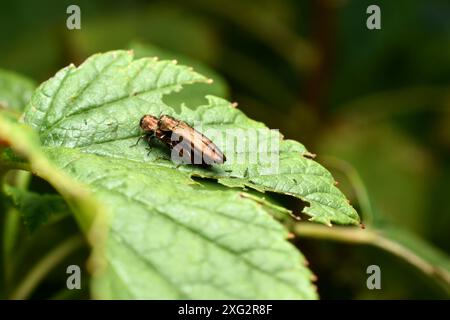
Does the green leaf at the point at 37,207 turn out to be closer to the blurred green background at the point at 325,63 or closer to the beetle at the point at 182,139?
the beetle at the point at 182,139

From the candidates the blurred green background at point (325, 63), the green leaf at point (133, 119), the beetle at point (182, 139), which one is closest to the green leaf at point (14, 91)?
the green leaf at point (133, 119)

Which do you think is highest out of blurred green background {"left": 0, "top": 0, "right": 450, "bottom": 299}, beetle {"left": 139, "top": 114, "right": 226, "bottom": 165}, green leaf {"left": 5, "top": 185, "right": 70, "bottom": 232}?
blurred green background {"left": 0, "top": 0, "right": 450, "bottom": 299}

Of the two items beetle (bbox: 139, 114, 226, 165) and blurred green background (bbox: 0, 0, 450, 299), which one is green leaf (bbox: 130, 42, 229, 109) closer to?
beetle (bbox: 139, 114, 226, 165)

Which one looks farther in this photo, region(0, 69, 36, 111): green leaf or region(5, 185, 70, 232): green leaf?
region(0, 69, 36, 111): green leaf

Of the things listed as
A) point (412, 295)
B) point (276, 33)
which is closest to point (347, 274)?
point (412, 295)

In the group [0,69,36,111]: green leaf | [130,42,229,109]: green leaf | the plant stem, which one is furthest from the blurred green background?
the plant stem

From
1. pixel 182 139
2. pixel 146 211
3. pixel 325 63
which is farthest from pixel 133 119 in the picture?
pixel 325 63
